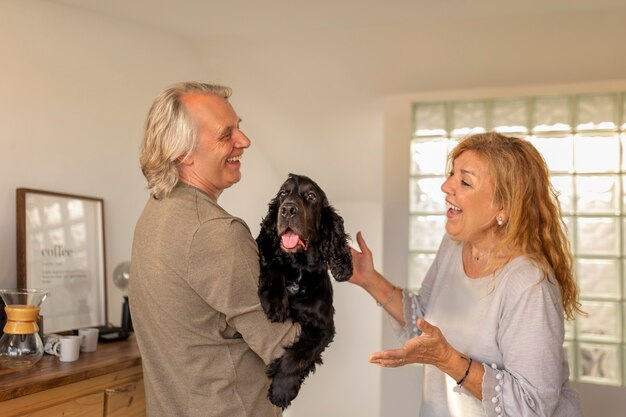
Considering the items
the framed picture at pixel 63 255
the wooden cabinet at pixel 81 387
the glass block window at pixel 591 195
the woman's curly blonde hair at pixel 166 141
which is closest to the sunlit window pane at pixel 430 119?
the glass block window at pixel 591 195

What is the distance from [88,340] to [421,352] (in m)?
1.32

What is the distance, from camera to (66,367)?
6.89 feet

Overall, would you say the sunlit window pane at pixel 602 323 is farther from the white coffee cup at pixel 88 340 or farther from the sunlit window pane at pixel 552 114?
the white coffee cup at pixel 88 340

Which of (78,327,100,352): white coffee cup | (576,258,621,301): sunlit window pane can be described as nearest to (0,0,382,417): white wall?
(78,327,100,352): white coffee cup

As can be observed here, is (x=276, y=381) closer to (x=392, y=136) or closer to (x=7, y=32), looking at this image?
(x=7, y=32)

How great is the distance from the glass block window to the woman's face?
1.68 meters

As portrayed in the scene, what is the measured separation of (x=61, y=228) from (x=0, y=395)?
0.94 meters

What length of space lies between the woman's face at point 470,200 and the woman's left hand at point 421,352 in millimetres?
362

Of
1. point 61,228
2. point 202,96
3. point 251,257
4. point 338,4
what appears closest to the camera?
point 251,257

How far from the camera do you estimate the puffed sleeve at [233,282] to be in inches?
56.4

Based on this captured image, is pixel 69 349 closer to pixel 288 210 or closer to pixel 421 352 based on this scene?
pixel 288 210

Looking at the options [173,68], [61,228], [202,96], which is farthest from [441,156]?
[202,96]

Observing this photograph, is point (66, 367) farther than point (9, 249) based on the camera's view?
No

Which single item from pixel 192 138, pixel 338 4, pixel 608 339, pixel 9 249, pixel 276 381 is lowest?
pixel 608 339
